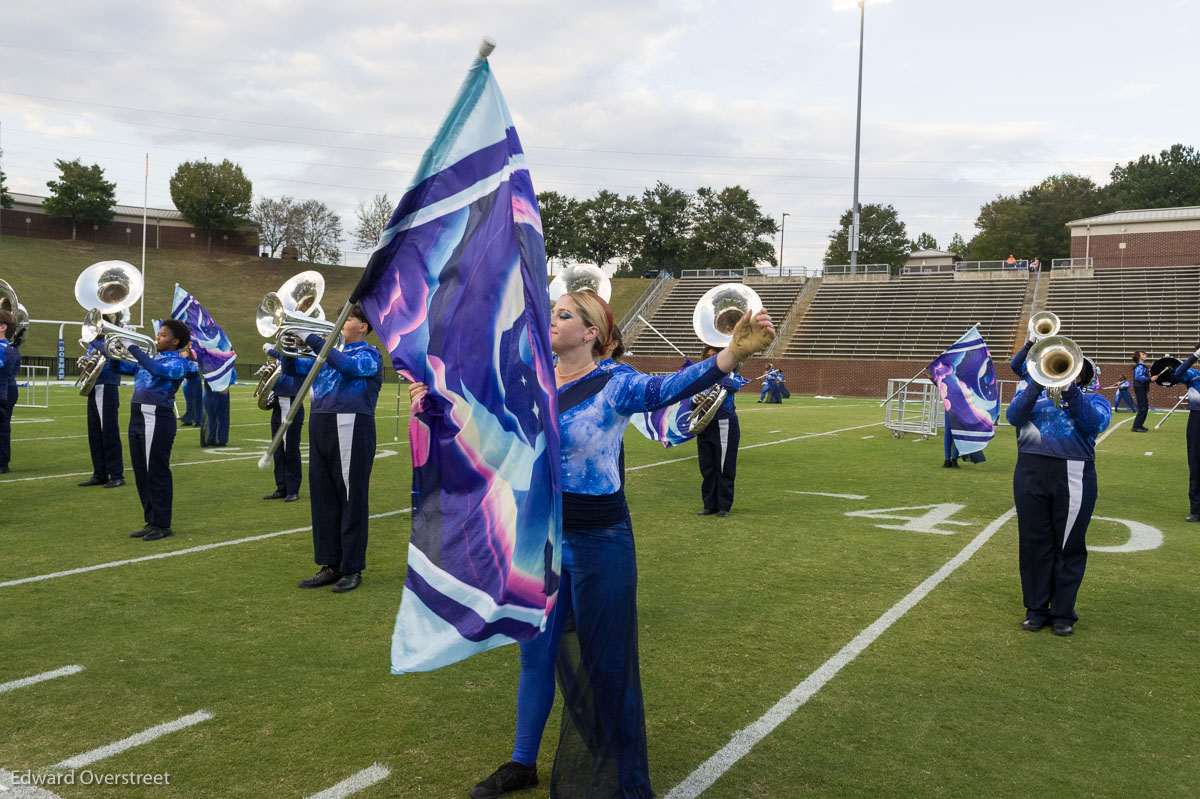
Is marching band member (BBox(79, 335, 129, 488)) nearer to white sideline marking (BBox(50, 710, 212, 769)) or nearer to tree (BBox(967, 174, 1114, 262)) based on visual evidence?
white sideline marking (BBox(50, 710, 212, 769))

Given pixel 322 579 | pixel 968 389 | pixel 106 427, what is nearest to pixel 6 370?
pixel 106 427

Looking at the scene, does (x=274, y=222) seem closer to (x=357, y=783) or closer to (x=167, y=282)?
(x=167, y=282)

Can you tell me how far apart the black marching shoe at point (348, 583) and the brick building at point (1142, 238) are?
50.7 m

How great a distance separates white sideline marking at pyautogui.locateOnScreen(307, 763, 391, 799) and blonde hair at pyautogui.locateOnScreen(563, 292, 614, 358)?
1700mm

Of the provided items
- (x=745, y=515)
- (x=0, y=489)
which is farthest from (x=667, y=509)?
(x=0, y=489)

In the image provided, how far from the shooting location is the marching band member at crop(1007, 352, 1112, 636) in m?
5.18

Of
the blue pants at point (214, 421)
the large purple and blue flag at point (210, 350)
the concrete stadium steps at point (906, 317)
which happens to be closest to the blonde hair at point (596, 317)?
the large purple and blue flag at point (210, 350)

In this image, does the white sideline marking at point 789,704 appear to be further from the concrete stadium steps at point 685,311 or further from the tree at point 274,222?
the tree at point 274,222

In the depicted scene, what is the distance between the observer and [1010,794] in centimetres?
322

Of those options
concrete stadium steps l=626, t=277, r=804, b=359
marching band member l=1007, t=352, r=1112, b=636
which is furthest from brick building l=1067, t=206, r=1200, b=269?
marching band member l=1007, t=352, r=1112, b=636

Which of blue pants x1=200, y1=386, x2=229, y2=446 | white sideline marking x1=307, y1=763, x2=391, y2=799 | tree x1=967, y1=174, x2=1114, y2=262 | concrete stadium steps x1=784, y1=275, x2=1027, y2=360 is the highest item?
tree x1=967, y1=174, x2=1114, y2=262

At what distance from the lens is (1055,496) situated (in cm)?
518

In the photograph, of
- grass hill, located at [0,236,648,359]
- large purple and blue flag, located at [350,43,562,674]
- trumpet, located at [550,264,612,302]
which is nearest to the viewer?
large purple and blue flag, located at [350,43,562,674]

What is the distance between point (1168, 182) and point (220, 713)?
266 ft
